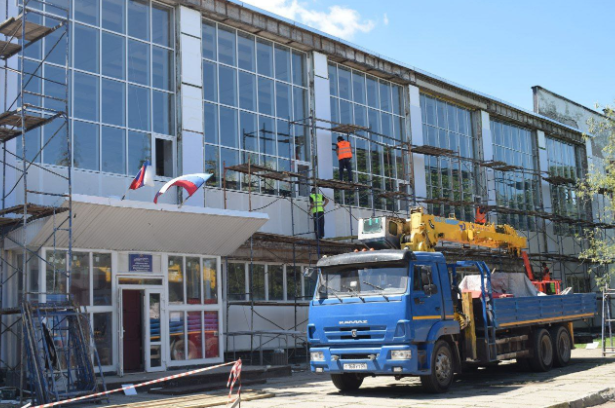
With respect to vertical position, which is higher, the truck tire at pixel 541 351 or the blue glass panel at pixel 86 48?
the blue glass panel at pixel 86 48

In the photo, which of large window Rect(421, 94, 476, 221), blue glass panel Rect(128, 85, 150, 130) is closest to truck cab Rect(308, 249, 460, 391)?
blue glass panel Rect(128, 85, 150, 130)

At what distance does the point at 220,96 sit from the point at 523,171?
19176 millimetres

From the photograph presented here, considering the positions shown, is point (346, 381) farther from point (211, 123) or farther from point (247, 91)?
point (247, 91)

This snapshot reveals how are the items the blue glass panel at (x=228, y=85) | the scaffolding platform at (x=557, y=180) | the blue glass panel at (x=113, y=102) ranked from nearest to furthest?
the blue glass panel at (x=113, y=102) → the blue glass panel at (x=228, y=85) → the scaffolding platform at (x=557, y=180)

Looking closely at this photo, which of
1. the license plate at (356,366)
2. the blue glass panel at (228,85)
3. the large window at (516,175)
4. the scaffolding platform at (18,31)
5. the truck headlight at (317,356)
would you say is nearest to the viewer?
the license plate at (356,366)

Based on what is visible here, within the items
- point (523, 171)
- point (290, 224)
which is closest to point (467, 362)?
point (290, 224)

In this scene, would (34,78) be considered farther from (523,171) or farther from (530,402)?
(523,171)

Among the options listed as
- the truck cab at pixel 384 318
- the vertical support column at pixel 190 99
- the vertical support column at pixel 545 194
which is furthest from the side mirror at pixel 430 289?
the vertical support column at pixel 545 194

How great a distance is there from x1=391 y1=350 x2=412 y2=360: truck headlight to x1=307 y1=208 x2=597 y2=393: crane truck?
2cm

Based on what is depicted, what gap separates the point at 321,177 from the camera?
2509 centimetres

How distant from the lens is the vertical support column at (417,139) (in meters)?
29.4

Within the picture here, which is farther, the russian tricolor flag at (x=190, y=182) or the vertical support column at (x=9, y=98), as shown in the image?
the russian tricolor flag at (x=190, y=182)

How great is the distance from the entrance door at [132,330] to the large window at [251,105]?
4.64 metres

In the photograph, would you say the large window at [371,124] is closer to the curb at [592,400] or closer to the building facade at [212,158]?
the building facade at [212,158]
